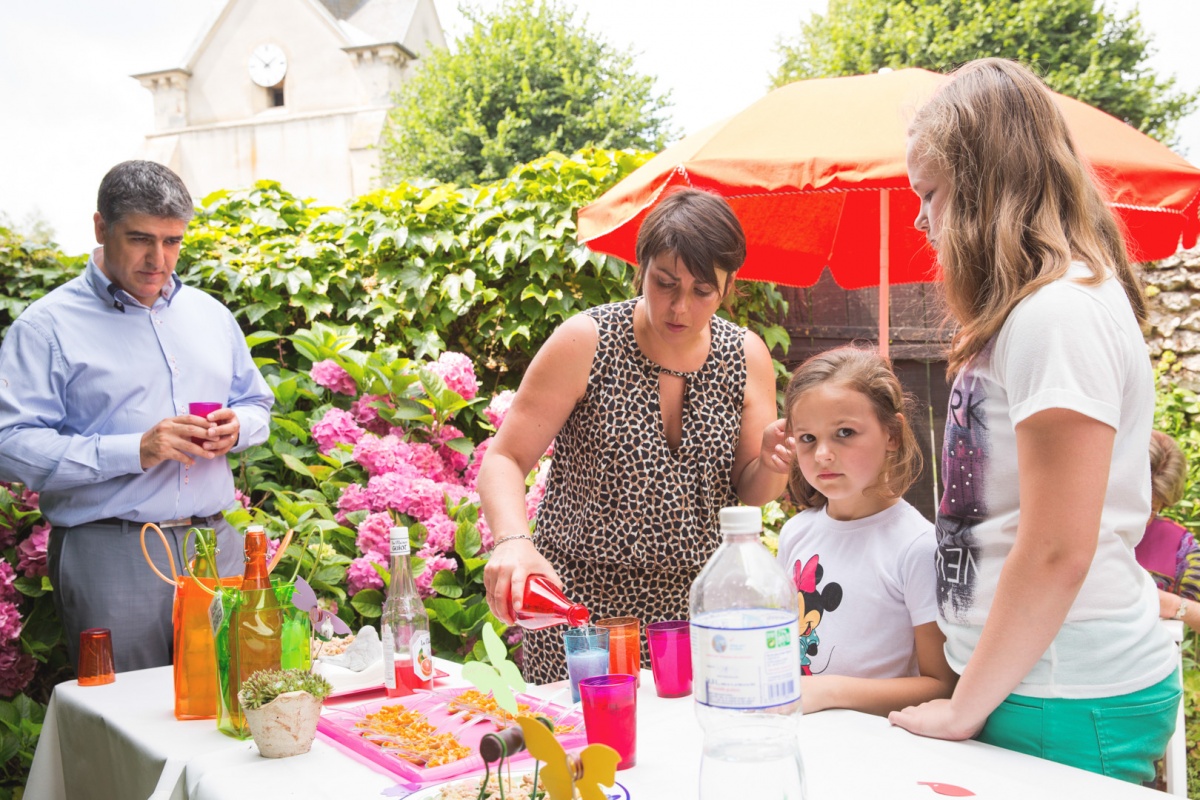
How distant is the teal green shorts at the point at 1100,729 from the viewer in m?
1.23

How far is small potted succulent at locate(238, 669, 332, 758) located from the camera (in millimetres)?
1348

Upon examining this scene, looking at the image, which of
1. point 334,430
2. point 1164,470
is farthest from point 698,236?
point 334,430

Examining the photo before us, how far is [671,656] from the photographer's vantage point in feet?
5.08

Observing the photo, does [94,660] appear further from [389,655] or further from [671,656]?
[671,656]

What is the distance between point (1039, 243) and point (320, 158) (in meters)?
35.2

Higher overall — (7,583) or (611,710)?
(611,710)

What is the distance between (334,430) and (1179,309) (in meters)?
5.35

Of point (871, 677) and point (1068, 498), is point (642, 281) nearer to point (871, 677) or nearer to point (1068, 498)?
point (871, 677)

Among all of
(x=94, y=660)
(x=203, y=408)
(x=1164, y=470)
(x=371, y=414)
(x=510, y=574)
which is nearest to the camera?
(x=510, y=574)

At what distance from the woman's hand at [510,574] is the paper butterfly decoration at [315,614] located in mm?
415

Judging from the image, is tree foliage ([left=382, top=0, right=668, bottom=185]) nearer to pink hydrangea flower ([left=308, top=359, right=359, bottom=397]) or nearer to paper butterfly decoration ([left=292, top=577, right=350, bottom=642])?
pink hydrangea flower ([left=308, top=359, right=359, bottom=397])

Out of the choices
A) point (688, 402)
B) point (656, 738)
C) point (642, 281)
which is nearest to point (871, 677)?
point (656, 738)

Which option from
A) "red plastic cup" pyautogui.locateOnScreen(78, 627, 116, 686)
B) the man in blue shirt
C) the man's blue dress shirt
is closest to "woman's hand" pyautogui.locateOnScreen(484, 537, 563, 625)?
"red plastic cup" pyautogui.locateOnScreen(78, 627, 116, 686)

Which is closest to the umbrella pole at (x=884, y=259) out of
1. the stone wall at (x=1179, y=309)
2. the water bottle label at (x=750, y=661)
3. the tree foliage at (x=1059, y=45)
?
the water bottle label at (x=750, y=661)
